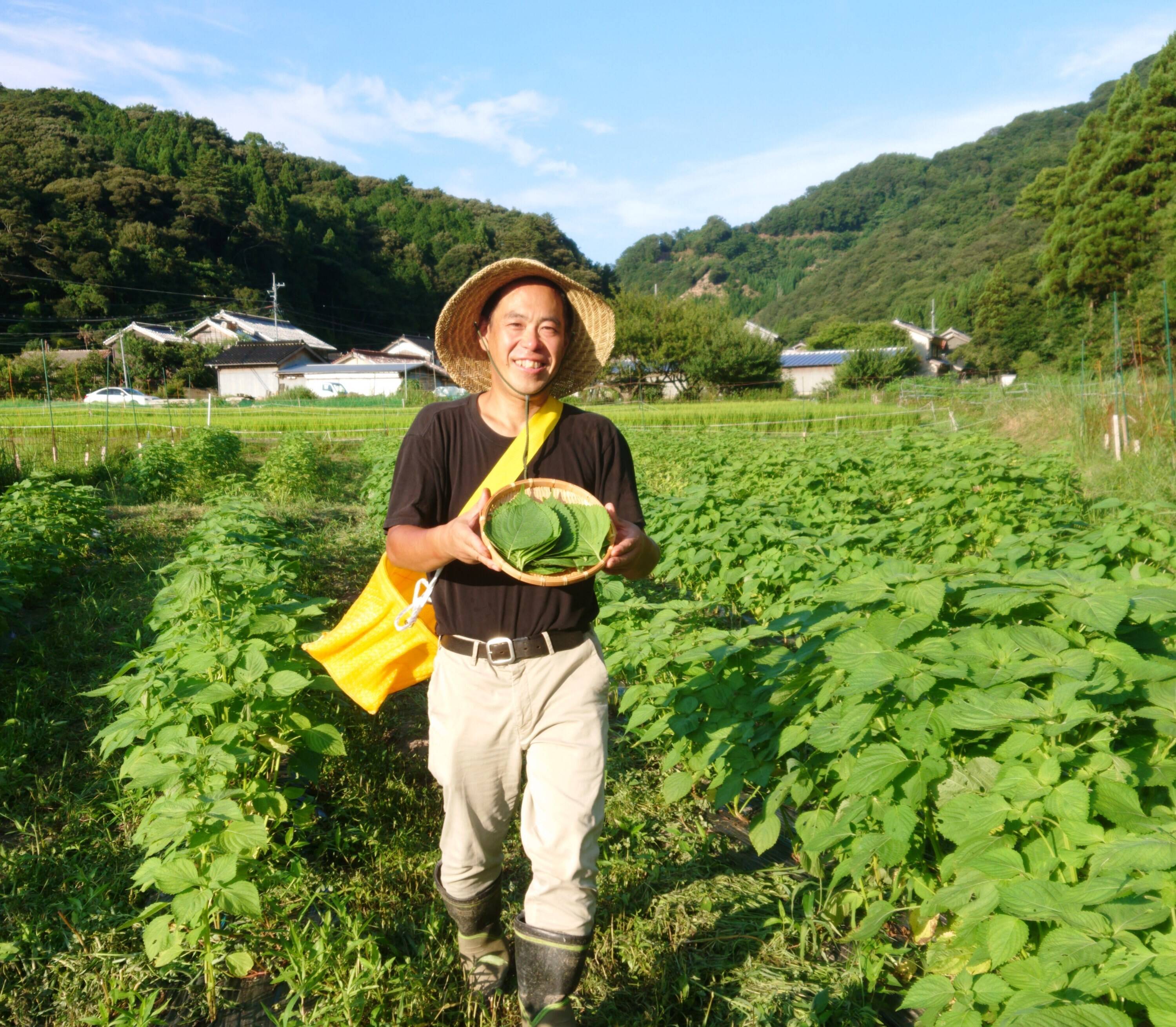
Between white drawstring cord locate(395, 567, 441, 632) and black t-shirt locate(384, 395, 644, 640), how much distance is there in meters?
0.02

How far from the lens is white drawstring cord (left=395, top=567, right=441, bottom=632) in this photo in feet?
6.14

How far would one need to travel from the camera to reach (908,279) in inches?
3059

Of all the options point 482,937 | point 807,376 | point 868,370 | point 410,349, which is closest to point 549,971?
point 482,937

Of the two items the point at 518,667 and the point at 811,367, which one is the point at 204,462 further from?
the point at 811,367

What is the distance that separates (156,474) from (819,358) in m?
44.9

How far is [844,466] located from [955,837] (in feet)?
21.2

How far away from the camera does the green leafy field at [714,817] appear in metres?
1.52

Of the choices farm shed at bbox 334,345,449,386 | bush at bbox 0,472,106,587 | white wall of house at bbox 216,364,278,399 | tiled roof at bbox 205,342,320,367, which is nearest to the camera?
bush at bbox 0,472,106,587

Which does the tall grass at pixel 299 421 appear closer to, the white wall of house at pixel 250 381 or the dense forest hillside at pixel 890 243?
the white wall of house at pixel 250 381

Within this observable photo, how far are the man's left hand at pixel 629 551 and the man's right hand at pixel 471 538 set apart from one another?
0.84 feet

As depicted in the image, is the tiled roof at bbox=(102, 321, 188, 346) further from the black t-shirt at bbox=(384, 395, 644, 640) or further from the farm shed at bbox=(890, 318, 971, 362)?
the farm shed at bbox=(890, 318, 971, 362)

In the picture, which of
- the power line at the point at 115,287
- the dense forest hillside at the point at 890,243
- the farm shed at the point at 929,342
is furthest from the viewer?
the dense forest hillside at the point at 890,243

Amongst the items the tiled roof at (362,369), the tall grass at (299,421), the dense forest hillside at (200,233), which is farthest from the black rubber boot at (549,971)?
the dense forest hillside at (200,233)

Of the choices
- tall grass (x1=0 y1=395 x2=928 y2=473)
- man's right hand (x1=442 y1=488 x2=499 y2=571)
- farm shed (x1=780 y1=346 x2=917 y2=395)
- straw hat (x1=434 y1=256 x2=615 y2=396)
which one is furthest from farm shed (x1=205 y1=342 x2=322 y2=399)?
man's right hand (x1=442 y1=488 x2=499 y2=571)
